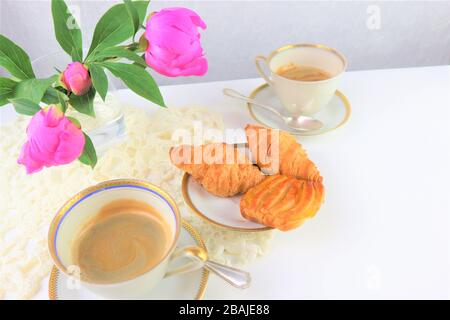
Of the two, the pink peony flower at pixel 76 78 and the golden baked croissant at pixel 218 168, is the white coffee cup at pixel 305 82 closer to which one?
the golden baked croissant at pixel 218 168

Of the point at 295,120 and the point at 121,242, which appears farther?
the point at 295,120

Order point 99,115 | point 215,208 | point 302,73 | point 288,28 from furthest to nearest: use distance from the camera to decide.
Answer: point 288,28, point 302,73, point 99,115, point 215,208

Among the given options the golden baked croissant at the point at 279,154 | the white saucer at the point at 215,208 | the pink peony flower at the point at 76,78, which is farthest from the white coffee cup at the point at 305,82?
the pink peony flower at the point at 76,78

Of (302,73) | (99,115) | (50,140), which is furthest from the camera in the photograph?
(302,73)

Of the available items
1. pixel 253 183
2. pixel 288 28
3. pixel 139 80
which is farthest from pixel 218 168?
pixel 288 28

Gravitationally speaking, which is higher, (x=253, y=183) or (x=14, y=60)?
(x=14, y=60)

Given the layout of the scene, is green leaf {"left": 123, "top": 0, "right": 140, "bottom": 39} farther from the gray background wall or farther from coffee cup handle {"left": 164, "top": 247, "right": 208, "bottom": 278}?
the gray background wall

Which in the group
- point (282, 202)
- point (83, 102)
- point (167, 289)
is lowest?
point (167, 289)

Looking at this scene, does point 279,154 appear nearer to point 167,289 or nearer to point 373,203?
point 373,203
